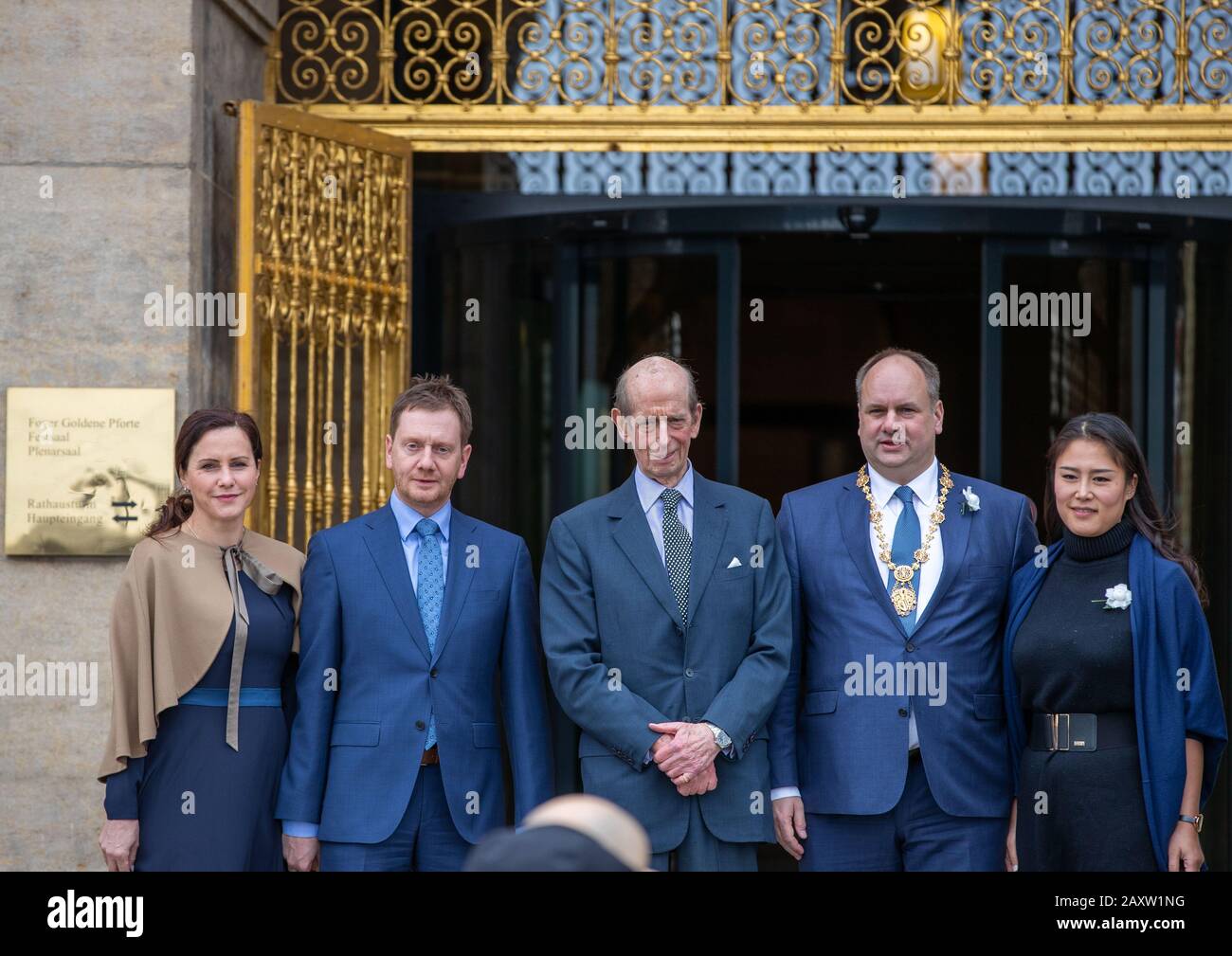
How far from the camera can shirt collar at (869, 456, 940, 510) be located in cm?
491

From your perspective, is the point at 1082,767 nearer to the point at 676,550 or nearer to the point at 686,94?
the point at 676,550

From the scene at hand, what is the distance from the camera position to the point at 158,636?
462cm

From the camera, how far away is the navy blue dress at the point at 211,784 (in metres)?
4.62

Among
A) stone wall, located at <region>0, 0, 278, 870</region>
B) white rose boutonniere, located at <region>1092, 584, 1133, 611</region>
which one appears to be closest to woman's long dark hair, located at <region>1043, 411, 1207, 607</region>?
white rose boutonniere, located at <region>1092, 584, 1133, 611</region>

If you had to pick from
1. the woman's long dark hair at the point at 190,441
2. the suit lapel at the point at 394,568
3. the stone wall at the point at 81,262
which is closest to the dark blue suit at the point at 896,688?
the suit lapel at the point at 394,568

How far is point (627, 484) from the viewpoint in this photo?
4898mm

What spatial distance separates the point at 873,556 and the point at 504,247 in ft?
12.1

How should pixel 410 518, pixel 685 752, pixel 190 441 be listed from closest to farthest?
pixel 685 752
pixel 190 441
pixel 410 518

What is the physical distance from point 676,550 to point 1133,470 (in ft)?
3.92

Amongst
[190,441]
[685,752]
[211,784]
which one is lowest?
[211,784]

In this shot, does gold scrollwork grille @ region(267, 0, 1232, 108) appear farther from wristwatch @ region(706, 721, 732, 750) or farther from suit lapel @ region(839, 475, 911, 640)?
wristwatch @ region(706, 721, 732, 750)

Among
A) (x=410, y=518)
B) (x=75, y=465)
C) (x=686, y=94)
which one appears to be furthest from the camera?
(x=686, y=94)

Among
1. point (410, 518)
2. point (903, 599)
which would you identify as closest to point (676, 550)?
point (903, 599)

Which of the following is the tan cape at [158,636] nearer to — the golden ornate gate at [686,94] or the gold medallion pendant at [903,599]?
the gold medallion pendant at [903,599]
